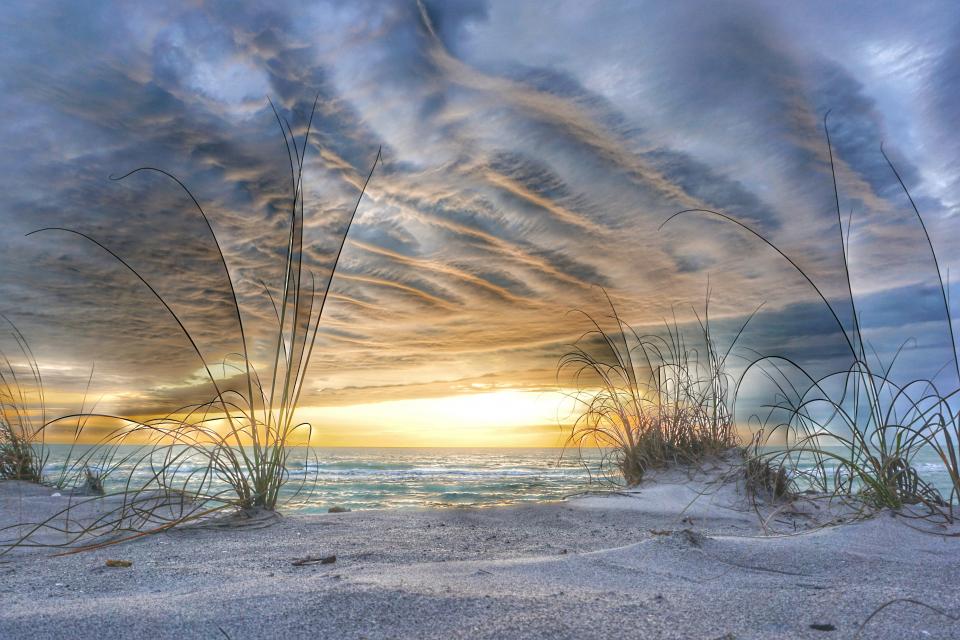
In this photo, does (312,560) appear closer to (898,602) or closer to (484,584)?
(484,584)

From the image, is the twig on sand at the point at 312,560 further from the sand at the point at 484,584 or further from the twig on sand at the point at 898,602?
the twig on sand at the point at 898,602

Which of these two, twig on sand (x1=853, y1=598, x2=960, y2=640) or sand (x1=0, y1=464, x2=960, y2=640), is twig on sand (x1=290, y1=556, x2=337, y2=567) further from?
twig on sand (x1=853, y1=598, x2=960, y2=640)

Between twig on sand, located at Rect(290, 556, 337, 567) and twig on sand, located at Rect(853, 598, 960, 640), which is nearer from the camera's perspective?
twig on sand, located at Rect(853, 598, 960, 640)

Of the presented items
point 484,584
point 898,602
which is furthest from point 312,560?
point 898,602

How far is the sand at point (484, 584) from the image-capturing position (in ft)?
3.74

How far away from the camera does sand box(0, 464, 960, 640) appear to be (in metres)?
1.14

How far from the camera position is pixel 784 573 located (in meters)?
1.60

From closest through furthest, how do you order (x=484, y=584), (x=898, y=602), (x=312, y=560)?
1. (x=898, y=602)
2. (x=484, y=584)
3. (x=312, y=560)

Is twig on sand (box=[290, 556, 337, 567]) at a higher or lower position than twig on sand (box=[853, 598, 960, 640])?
higher

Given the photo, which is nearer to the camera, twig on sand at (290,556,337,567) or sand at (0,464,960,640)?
sand at (0,464,960,640)

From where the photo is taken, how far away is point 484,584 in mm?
1414

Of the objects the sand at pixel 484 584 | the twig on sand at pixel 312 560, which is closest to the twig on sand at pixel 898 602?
the sand at pixel 484 584

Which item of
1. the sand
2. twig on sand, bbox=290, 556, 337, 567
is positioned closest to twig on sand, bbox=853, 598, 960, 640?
the sand

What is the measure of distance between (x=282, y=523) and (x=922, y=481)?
2.74 metres
